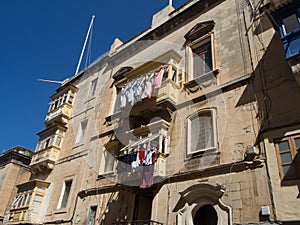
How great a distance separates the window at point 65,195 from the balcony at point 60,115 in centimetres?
564

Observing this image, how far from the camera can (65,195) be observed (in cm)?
1755

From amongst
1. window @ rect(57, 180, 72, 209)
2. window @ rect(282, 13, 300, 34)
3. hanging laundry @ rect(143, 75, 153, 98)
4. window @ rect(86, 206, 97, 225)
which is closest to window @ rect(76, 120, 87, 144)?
window @ rect(57, 180, 72, 209)

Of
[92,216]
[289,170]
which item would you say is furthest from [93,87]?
[289,170]

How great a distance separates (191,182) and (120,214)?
4.24 m

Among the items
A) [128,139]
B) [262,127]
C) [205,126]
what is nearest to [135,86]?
[128,139]

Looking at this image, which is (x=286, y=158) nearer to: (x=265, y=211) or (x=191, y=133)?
(x=265, y=211)

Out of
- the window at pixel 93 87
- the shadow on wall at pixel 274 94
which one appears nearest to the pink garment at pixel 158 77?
the shadow on wall at pixel 274 94

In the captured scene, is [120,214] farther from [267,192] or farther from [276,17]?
[276,17]

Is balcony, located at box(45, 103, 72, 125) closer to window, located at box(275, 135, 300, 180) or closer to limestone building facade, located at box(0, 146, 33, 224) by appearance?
limestone building facade, located at box(0, 146, 33, 224)

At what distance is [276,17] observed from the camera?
33.0 feet

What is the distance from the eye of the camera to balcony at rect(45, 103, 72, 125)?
2166cm

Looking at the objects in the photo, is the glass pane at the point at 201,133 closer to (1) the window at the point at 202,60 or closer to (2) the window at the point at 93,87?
(1) the window at the point at 202,60

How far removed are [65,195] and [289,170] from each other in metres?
13.8

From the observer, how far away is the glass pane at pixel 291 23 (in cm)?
945
